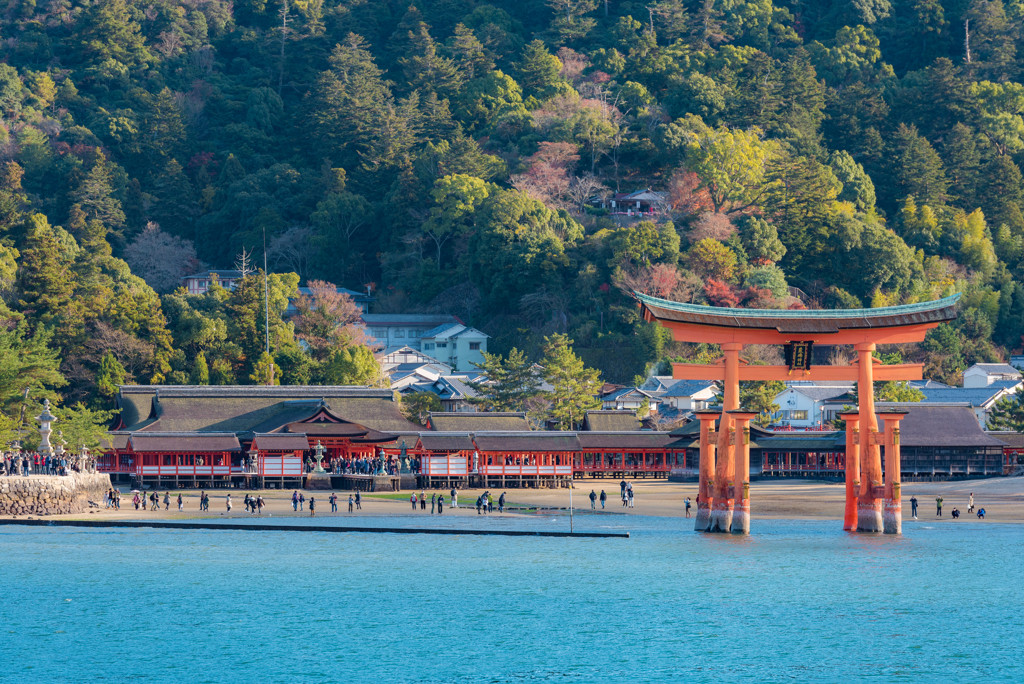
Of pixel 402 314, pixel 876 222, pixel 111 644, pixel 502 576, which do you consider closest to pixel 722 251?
pixel 876 222

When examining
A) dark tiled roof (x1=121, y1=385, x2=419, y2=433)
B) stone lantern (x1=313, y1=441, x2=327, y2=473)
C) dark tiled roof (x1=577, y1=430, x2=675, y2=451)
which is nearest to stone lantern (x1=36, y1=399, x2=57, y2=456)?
dark tiled roof (x1=121, y1=385, x2=419, y2=433)

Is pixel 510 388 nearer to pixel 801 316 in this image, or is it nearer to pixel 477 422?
pixel 477 422

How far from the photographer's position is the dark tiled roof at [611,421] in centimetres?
7400

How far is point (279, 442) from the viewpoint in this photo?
6469 cm

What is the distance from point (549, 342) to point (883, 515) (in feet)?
113

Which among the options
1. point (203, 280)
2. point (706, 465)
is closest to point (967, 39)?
point (203, 280)

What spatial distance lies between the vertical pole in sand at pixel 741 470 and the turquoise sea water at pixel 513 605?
611 millimetres

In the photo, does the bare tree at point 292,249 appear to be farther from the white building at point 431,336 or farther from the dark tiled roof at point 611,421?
the dark tiled roof at point 611,421

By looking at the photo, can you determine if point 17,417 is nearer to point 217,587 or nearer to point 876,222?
point 217,587

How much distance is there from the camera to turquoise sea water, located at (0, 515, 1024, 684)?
3338cm

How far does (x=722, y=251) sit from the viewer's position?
3617 inches

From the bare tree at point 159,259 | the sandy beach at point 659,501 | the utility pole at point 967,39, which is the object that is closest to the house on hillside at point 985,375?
the sandy beach at point 659,501

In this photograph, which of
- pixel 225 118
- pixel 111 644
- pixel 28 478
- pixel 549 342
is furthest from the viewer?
pixel 225 118

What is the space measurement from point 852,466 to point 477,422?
26.2 meters
